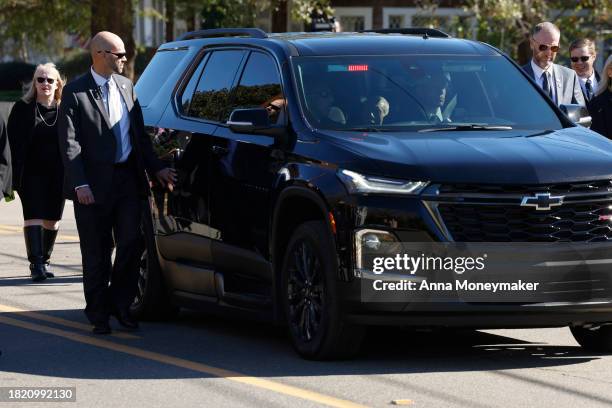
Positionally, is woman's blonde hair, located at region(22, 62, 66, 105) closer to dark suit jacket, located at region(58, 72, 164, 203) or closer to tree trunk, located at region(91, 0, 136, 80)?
dark suit jacket, located at region(58, 72, 164, 203)

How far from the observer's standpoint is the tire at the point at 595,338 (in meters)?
9.33

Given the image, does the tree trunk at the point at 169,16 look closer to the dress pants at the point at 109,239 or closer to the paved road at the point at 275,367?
the dress pants at the point at 109,239

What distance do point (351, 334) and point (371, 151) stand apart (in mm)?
971

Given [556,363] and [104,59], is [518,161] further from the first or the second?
[104,59]

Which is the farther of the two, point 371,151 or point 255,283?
point 255,283

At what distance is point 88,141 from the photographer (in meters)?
10.2

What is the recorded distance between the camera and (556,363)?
8.98 meters

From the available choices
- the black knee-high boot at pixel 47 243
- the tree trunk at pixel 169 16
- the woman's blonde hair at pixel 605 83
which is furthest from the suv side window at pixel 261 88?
the tree trunk at pixel 169 16

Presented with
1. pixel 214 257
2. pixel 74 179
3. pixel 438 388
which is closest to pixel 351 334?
pixel 438 388

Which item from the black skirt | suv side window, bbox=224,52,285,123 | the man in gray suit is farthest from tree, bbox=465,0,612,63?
suv side window, bbox=224,52,285,123

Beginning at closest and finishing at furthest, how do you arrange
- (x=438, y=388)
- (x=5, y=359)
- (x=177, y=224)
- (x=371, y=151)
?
(x=438, y=388) < (x=371, y=151) < (x=5, y=359) < (x=177, y=224)

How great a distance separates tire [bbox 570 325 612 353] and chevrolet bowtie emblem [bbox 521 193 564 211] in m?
1.16

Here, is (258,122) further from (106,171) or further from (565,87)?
(565,87)

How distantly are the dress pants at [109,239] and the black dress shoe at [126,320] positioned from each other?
1.7 inches
